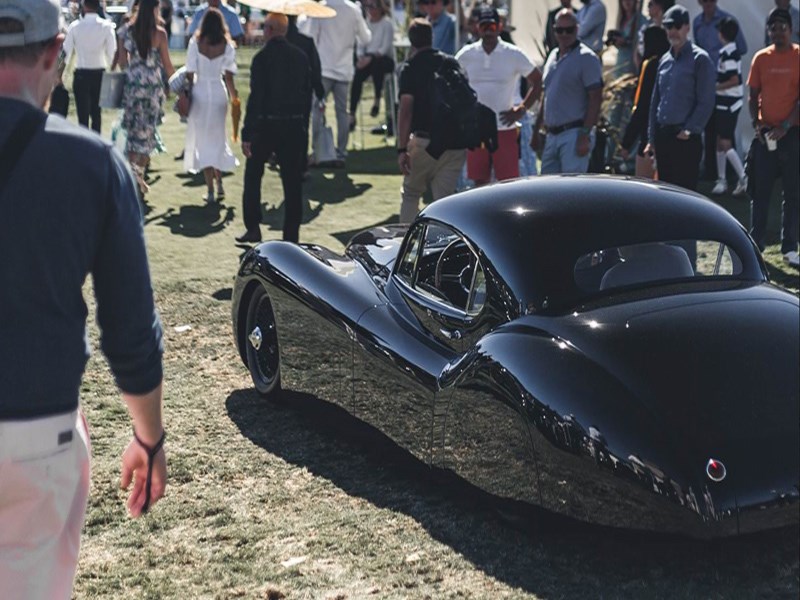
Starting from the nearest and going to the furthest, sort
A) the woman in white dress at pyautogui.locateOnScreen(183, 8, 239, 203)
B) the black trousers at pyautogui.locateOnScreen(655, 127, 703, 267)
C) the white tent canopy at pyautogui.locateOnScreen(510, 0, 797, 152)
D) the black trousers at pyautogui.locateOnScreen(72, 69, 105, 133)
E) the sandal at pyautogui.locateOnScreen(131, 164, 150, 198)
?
the black trousers at pyautogui.locateOnScreen(655, 127, 703, 267), the woman in white dress at pyautogui.locateOnScreen(183, 8, 239, 203), the sandal at pyautogui.locateOnScreen(131, 164, 150, 198), the white tent canopy at pyautogui.locateOnScreen(510, 0, 797, 152), the black trousers at pyautogui.locateOnScreen(72, 69, 105, 133)

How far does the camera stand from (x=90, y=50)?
1571 cm

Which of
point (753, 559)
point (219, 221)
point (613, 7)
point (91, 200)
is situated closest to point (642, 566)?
point (753, 559)

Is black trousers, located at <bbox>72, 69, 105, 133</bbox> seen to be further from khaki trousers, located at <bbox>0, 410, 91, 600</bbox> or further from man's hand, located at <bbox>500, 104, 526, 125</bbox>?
khaki trousers, located at <bbox>0, 410, 91, 600</bbox>

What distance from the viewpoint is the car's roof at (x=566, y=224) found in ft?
18.3

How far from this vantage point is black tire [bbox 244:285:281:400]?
732 centimetres

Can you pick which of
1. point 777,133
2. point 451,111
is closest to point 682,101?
point 777,133

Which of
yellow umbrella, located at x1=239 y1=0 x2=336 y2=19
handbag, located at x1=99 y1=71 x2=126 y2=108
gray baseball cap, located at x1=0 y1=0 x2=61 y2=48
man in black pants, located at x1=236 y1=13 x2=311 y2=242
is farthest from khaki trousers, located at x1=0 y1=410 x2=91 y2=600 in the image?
handbag, located at x1=99 y1=71 x2=126 y2=108

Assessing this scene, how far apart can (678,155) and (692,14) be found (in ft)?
16.3

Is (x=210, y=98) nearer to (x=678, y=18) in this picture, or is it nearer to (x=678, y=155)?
(x=678, y=155)

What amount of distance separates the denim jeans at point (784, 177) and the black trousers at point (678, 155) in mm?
553

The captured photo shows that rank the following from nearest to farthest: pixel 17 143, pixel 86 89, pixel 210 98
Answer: pixel 17 143, pixel 210 98, pixel 86 89

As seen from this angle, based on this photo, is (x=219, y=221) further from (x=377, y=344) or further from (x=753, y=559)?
(x=753, y=559)

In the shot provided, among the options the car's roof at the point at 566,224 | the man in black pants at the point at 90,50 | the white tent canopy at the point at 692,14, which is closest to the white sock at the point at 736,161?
the white tent canopy at the point at 692,14

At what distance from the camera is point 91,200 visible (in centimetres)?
278
